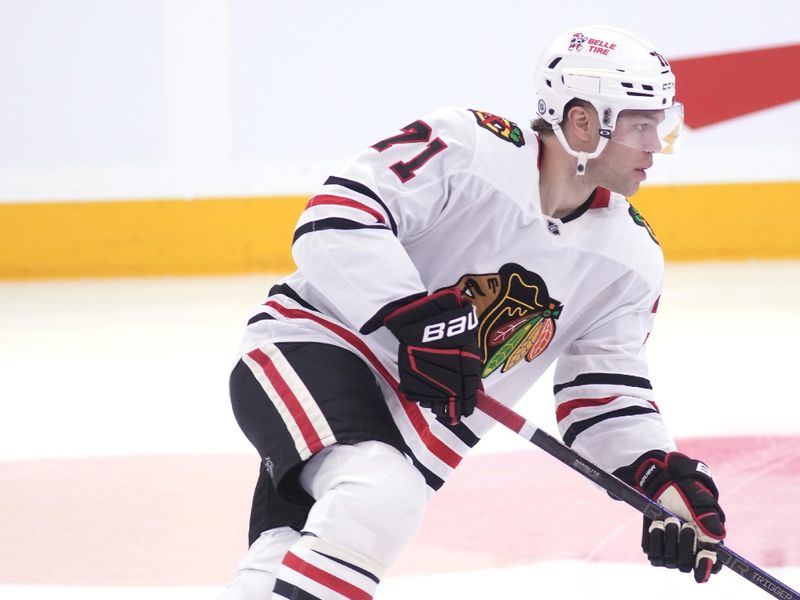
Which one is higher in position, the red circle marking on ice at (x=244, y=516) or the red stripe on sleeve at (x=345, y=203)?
the red stripe on sleeve at (x=345, y=203)

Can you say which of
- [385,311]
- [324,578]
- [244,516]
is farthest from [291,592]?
[244,516]

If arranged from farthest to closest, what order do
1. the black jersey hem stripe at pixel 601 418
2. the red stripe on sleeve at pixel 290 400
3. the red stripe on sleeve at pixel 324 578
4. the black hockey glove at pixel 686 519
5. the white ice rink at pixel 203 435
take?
1. the white ice rink at pixel 203 435
2. the black jersey hem stripe at pixel 601 418
3. the black hockey glove at pixel 686 519
4. the red stripe on sleeve at pixel 290 400
5. the red stripe on sleeve at pixel 324 578

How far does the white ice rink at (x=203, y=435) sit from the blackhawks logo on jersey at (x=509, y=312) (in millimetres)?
543

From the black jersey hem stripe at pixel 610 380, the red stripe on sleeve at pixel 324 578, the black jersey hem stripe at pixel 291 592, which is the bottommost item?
the black jersey hem stripe at pixel 291 592

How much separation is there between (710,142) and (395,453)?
14.6 ft

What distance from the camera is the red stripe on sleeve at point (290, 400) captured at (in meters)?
1.88

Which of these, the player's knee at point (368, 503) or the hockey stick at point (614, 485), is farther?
the hockey stick at point (614, 485)

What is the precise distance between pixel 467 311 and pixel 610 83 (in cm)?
44

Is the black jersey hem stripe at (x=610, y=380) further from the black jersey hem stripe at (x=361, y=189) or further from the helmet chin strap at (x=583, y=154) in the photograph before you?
the black jersey hem stripe at (x=361, y=189)

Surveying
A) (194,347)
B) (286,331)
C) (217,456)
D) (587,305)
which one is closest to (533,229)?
(587,305)

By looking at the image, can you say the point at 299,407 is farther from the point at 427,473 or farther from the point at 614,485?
the point at 614,485

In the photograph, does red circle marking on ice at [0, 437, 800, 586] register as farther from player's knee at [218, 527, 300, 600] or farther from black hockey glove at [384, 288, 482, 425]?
black hockey glove at [384, 288, 482, 425]

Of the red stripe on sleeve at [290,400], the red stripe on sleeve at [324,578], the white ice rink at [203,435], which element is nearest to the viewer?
the red stripe on sleeve at [324,578]

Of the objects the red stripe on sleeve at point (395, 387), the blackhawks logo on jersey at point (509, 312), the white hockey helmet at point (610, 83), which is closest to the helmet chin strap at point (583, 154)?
the white hockey helmet at point (610, 83)
